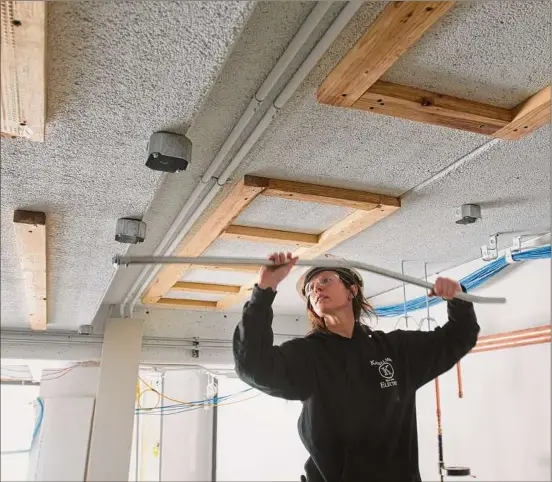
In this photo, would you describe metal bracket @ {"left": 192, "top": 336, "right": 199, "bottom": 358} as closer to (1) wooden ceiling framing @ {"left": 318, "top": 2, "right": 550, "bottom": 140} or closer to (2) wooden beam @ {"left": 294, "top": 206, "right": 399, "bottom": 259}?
(2) wooden beam @ {"left": 294, "top": 206, "right": 399, "bottom": 259}

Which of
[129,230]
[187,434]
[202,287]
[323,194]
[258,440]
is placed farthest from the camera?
[187,434]

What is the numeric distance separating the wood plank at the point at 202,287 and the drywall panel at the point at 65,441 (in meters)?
1.76

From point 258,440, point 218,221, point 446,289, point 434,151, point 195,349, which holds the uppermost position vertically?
point 434,151

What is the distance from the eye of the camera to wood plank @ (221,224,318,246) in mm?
2600

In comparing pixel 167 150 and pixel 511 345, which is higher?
pixel 167 150

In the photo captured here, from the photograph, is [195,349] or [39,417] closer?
[195,349]

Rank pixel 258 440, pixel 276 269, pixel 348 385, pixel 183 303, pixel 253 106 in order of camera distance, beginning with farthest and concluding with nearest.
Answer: pixel 258 440 → pixel 183 303 → pixel 253 106 → pixel 348 385 → pixel 276 269

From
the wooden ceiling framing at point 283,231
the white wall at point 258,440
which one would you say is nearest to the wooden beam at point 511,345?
the wooden ceiling framing at point 283,231

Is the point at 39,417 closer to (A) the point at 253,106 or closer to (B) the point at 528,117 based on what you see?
(A) the point at 253,106

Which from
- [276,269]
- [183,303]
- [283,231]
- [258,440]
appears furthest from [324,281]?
[258,440]

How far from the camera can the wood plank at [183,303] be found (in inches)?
174

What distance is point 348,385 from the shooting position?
1.11 metres

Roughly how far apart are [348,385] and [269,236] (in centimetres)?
159

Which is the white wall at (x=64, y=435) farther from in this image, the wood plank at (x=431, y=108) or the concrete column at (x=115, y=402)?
the wood plank at (x=431, y=108)
